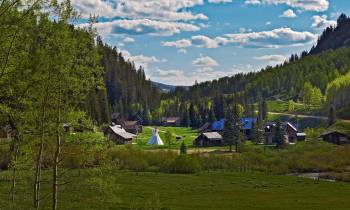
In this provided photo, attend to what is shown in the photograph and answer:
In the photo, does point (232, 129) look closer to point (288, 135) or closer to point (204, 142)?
point (204, 142)

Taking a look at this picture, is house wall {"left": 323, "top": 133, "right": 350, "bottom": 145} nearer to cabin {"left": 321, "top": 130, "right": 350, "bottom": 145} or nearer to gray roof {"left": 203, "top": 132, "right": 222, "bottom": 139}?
cabin {"left": 321, "top": 130, "right": 350, "bottom": 145}

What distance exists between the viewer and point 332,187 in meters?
58.5

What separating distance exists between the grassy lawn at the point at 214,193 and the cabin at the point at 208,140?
177 feet

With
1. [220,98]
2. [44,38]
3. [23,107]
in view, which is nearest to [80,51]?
[44,38]

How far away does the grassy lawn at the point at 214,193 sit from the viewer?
40.0 metres

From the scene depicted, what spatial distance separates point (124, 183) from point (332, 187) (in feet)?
83.7

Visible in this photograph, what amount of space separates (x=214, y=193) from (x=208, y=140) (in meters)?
74.5

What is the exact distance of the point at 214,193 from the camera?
2046 inches

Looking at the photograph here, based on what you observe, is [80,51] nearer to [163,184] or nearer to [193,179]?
[163,184]

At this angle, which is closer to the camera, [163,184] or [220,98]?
[163,184]

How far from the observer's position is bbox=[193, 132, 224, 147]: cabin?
414 feet

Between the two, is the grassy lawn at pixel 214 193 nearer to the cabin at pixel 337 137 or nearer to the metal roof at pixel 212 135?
the cabin at pixel 337 137

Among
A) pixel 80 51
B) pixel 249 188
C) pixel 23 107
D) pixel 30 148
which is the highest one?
pixel 80 51

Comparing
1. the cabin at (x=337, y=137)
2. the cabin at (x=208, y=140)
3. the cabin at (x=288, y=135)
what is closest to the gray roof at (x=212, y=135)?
the cabin at (x=208, y=140)
